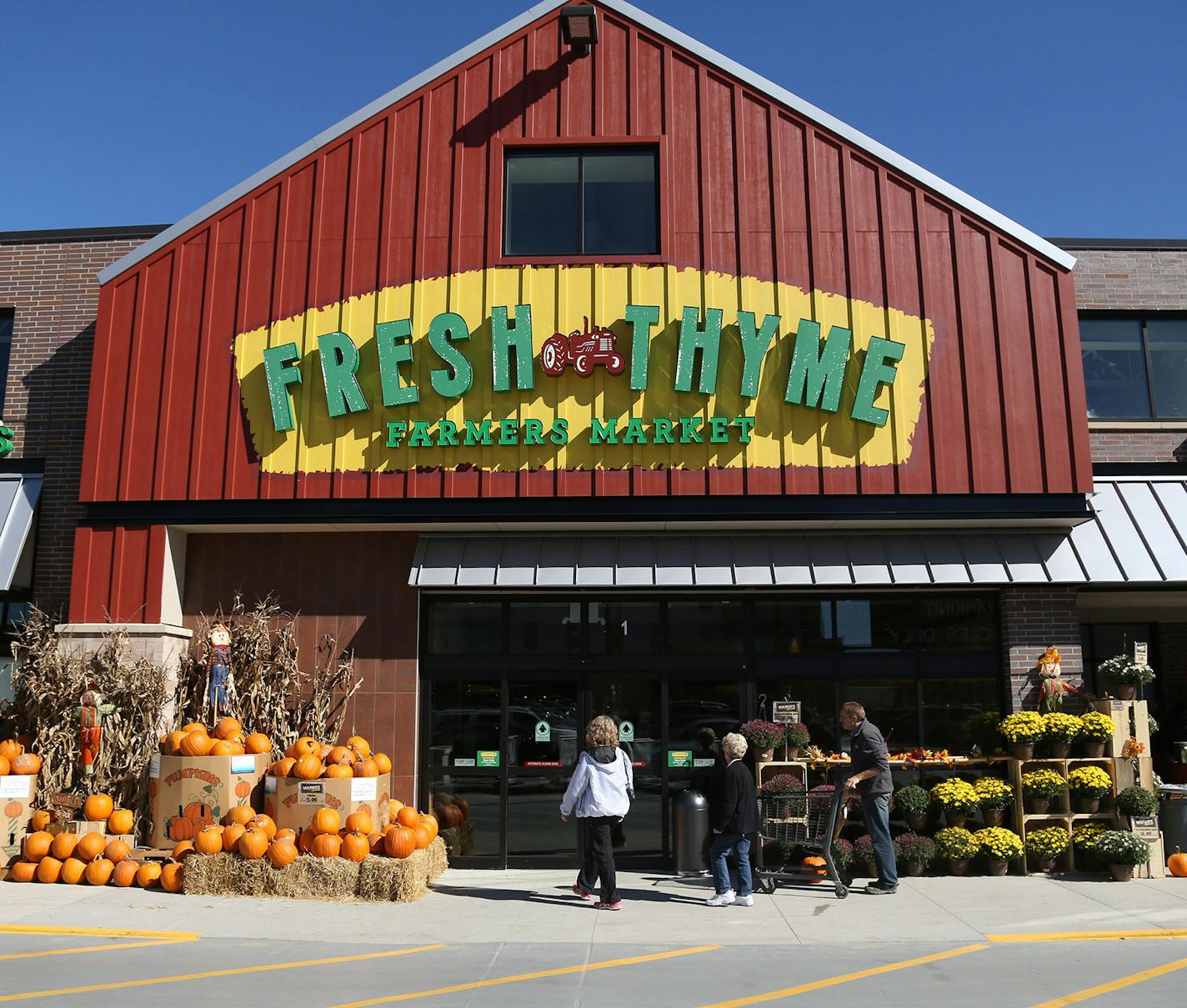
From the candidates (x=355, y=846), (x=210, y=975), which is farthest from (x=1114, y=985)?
(x=355, y=846)

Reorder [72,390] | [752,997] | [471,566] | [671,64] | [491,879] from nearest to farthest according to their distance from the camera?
[752,997] → [491,879] → [471,566] → [671,64] → [72,390]

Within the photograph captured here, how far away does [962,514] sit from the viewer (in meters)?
12.6

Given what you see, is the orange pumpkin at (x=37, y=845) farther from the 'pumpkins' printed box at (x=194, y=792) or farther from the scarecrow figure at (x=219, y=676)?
the scarecrow figure at (x=219, y=676)

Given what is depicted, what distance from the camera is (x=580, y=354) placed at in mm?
12852

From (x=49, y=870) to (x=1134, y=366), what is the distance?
1534cm

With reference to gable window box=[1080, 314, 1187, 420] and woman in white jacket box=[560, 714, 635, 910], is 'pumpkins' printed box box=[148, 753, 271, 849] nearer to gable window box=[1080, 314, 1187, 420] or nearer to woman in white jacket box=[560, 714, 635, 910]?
woman in white jacket box=[560, 714, 635, 910]

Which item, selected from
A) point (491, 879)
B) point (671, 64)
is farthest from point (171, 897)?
point (671, 64)

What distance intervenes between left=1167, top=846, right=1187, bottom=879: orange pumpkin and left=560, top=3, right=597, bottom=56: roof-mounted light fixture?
39.1ft

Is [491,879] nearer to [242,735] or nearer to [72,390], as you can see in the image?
[242,735]

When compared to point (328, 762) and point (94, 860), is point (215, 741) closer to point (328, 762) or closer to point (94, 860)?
point (328, 762)

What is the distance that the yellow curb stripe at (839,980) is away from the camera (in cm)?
712

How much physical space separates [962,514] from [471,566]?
5852 millimetres

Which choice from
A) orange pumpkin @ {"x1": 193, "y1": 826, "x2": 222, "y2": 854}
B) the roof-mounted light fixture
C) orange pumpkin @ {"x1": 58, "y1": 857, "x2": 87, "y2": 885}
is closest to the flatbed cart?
orange pumpkin @ {"x1": 193, "y1": 826, "x2": 222, "y2": 854}

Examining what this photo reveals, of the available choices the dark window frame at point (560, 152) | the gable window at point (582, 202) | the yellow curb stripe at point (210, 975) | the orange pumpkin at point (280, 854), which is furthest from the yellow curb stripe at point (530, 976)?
the gable window at point (582, 202)
